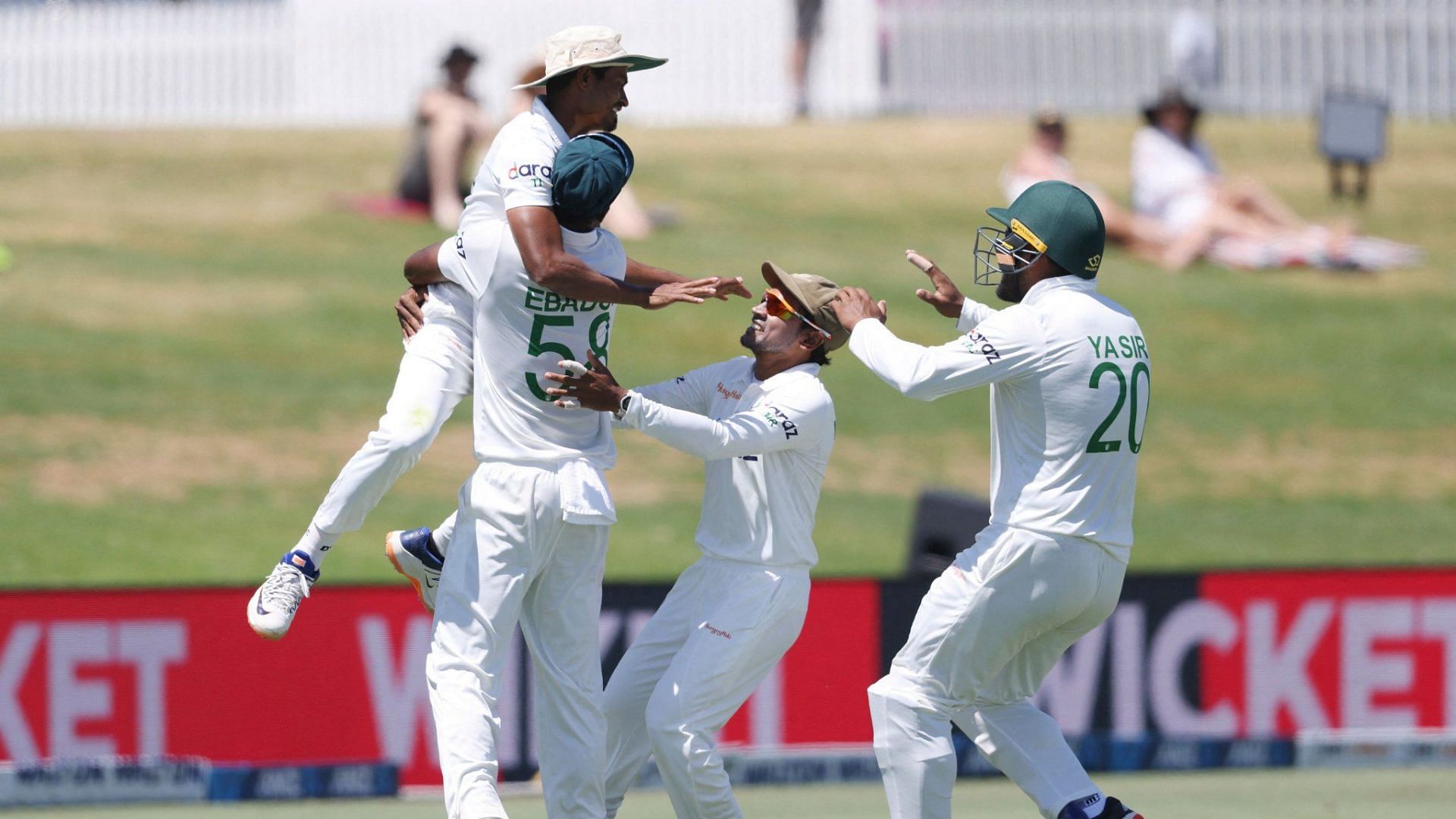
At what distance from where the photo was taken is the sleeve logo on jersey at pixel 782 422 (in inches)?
235

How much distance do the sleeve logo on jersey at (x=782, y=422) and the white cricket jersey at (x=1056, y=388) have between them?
0.30 metres

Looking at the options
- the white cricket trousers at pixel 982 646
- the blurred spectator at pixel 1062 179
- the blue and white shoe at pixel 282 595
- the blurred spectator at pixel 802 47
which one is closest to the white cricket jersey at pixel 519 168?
the blue and white shoe at pixel 282 595

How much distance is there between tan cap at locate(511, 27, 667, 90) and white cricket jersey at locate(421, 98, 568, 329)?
126mm

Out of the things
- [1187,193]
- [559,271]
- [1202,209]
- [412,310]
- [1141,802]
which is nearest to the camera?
[559,271]

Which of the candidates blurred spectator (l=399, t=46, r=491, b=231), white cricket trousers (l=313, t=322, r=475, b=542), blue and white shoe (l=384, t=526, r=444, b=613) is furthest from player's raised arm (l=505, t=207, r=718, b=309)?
blurred spectator (l=399, t=46, r=491, b=231)

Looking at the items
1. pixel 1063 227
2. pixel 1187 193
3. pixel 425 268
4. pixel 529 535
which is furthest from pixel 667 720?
pixel 1187 193

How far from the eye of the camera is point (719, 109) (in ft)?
72.2

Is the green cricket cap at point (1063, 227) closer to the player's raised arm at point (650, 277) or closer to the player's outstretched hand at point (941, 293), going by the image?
the player's outstretched hand at point (941, 293)

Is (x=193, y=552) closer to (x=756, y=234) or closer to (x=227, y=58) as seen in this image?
(x=756, y=234)

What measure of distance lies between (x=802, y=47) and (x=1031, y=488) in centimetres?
1605

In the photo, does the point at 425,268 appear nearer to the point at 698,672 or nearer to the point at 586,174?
the point at 586,174

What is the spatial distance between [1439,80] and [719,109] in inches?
337

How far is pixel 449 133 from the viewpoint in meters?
15.6

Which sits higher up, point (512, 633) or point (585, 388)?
point (585, 388)
